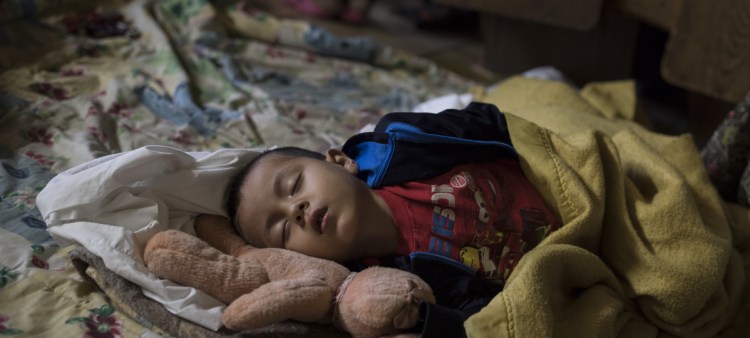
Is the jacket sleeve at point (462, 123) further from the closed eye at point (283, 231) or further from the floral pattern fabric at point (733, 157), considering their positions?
the floral pattern fabric at point (733, 157)

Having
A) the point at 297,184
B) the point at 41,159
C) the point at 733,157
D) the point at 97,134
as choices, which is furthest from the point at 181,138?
the point at 733,157

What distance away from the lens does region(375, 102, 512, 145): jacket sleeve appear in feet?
3.86

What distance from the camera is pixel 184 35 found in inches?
80.4

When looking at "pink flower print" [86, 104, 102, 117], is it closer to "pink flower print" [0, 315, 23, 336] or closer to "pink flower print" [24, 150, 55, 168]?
"pink flower print" [24, 150, 55, 168]

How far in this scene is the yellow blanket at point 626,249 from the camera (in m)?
0.98

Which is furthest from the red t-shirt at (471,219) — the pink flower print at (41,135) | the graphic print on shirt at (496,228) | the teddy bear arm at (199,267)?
the pink flower print at (41,135)

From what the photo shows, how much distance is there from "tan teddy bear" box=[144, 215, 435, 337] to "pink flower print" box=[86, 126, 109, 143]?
1.69 ft

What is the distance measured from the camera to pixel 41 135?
1.35 metres

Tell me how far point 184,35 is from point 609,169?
135 cm

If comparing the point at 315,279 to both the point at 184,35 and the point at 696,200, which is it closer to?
the point at 696,200

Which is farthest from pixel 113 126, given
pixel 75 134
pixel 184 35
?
pixel 184 35

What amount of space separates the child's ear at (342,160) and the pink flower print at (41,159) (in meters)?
0.52

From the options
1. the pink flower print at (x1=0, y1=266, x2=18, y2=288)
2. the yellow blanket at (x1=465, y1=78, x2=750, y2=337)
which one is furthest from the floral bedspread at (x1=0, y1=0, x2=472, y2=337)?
the yellow blanket at (x1=465, y1=78, x2=750, y2=337)

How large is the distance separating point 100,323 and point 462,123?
2.12 feet
